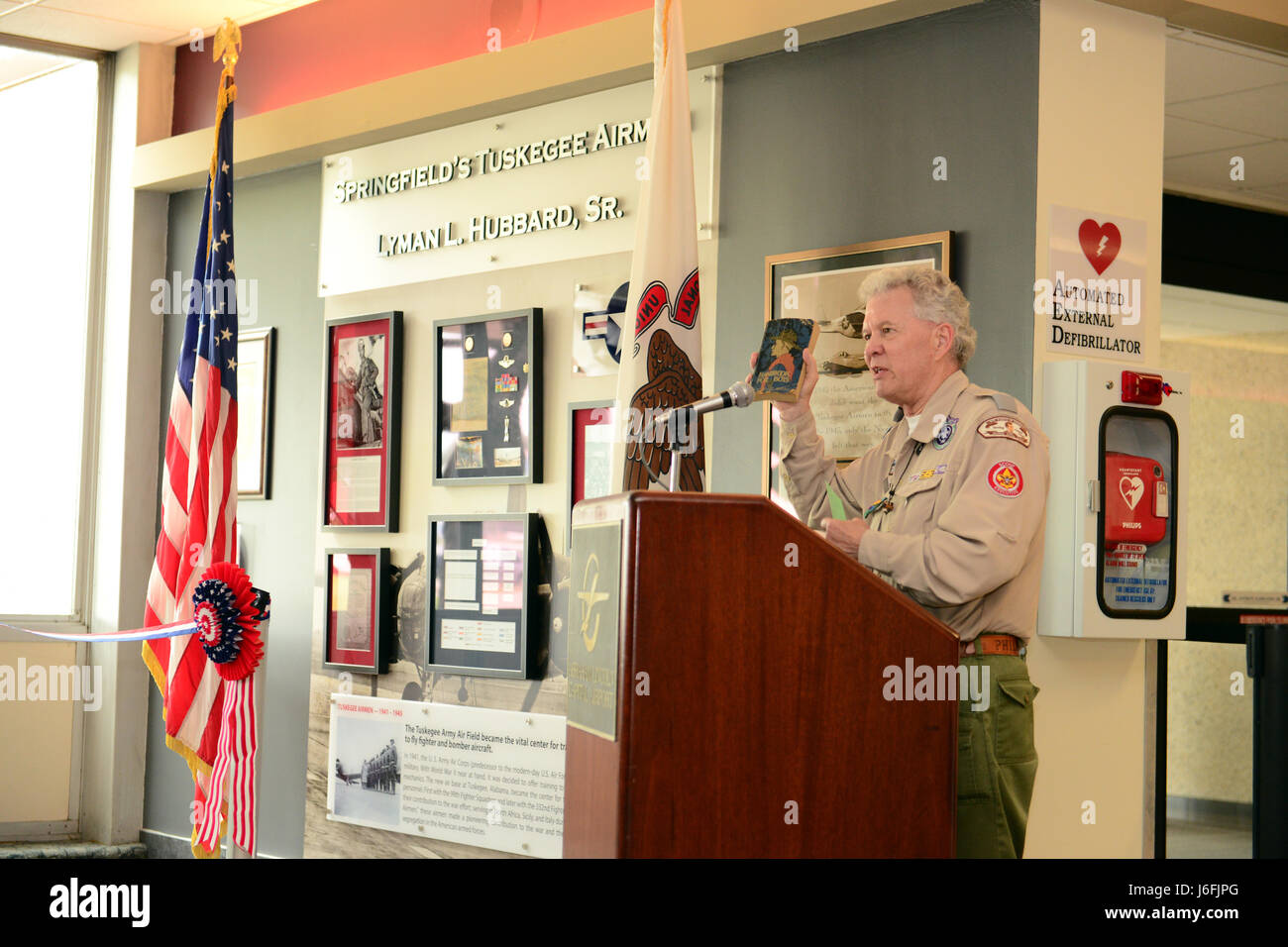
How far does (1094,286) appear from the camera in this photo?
3250mm

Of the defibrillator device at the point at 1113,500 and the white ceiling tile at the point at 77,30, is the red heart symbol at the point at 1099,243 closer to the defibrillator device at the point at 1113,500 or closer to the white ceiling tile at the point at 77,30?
the defibrillator device at the point at 1113,500

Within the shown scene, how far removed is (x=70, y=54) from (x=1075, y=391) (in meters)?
4.39

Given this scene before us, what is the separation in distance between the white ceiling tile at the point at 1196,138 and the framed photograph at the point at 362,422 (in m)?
2.81

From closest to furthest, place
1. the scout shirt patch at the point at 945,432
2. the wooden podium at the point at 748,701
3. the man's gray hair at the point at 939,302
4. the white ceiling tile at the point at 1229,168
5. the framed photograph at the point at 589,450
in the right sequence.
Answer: the wooden podium at the point at 748,701
the scout shirt patch at the point at 945,432
the man's gray hair at the point at 939,302
the framed photograph at the point at 589,450
the white ceiling tile at the point at 1229,168

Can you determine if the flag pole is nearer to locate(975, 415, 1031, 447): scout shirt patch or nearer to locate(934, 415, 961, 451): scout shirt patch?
locate(934, 415, 961, 451): scout shirt patch

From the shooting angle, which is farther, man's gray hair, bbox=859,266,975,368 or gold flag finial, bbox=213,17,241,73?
gold flag finial, bbox=213,17,241,73

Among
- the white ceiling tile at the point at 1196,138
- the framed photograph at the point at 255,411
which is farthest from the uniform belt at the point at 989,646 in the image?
the framed photograph at the point at 255,411

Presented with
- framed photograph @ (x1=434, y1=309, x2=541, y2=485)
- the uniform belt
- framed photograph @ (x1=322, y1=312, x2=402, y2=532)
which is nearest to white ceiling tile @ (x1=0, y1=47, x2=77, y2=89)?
framed photograph @ (x1=322, y1=312, x2=402, y2=532)

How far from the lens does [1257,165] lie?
541 cm

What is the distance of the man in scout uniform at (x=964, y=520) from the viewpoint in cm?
252

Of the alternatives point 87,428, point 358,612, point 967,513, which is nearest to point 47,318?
point 87,428

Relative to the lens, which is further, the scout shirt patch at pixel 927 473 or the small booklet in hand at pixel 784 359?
the small booklet in hand at pixel 784 359

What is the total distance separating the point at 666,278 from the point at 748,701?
1.68 m

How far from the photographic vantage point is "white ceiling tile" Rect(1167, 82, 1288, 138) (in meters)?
4.67
